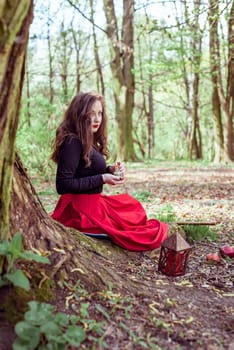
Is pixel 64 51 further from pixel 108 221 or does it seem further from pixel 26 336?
pixel 26 336

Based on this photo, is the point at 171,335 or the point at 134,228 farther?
the point at 134,228

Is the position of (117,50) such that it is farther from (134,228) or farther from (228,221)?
(134,228)

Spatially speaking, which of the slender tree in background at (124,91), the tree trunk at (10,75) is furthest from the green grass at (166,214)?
the slender tree in background at (124,91)

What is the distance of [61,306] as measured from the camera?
6.48 feet

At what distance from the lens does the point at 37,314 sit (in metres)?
1.71

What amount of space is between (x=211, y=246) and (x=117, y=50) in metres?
12.0

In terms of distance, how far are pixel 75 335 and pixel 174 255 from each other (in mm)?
1290

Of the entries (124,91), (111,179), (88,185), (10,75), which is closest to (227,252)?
(111,179)

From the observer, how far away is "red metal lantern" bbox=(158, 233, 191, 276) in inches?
113

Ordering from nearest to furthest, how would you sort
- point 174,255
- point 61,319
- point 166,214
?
point 61,319
point 174,255
point 166,214

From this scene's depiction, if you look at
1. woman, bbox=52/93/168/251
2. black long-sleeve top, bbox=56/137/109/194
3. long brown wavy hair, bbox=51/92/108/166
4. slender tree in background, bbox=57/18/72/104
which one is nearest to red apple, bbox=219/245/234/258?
woman, bbox=52/93/168/251

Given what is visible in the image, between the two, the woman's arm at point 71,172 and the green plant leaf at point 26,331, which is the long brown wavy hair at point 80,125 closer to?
the woman's arm at point 71,172

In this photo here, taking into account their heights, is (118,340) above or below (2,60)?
below

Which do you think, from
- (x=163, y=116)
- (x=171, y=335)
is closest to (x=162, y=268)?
(x=171, y=335)
